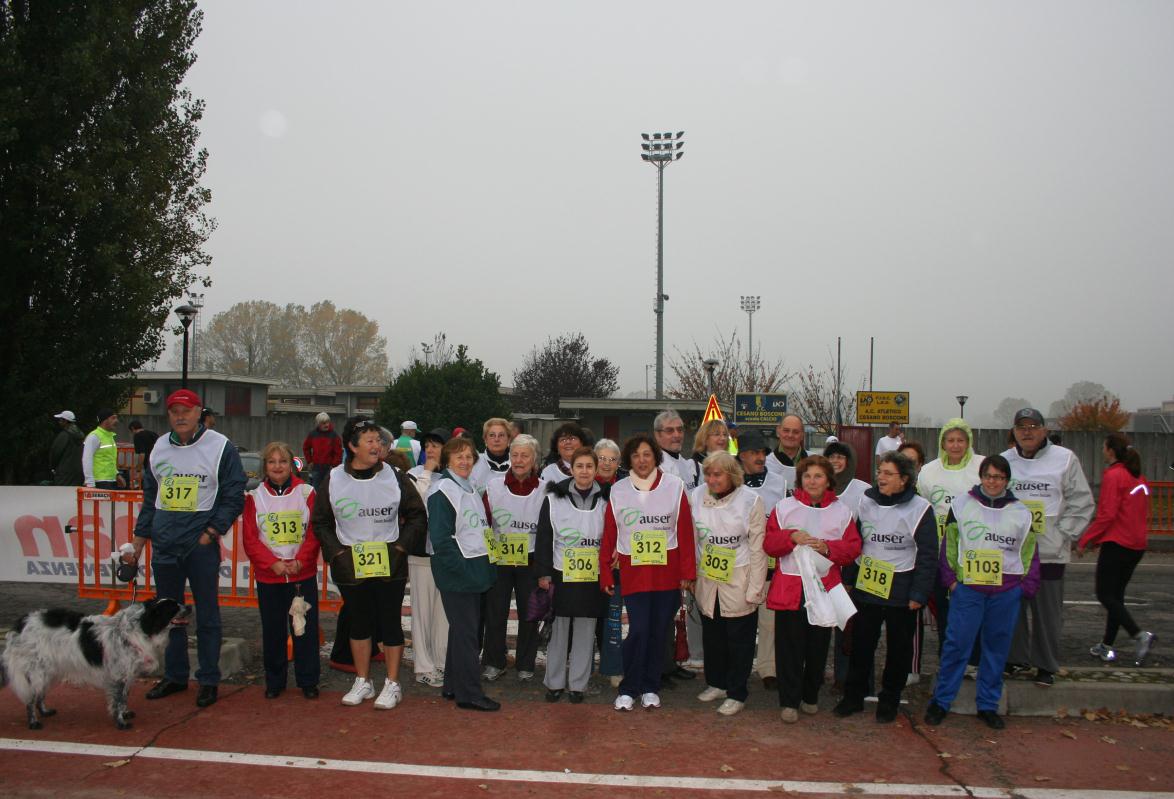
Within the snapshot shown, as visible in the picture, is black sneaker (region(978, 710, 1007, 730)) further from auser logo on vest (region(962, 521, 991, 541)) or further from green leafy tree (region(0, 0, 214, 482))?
green leafy tree (region(0, 0, 214, 482))

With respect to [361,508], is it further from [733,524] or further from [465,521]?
[733,524]

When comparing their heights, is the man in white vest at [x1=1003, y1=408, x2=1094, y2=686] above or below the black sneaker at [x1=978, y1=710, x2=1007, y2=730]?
above

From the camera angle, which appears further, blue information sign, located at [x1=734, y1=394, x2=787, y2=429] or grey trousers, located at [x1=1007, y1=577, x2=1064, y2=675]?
blue information sign, located at [x1=734, y1=394, x2=787, y2=429]

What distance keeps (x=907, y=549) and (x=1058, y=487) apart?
1.51m

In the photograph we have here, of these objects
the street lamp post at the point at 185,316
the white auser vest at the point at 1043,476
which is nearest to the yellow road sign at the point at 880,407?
the street lamp post at the point at 185,316

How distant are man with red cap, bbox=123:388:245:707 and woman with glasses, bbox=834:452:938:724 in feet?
14.5

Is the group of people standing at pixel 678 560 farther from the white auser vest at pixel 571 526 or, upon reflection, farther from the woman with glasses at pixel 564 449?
the woman with glasses at pixel 564 449

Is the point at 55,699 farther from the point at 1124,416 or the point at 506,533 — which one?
the point at 1124,416

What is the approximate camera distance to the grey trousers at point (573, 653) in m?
6.44

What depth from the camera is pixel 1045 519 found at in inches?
262

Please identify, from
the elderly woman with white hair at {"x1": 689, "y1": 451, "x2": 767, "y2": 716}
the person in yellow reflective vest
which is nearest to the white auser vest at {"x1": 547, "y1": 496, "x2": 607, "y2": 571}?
the elderly woman with white hair at {"x1": 689, "y1": 451, "x2": 767, "y2": 716}

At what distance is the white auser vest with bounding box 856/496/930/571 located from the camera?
6.10 metres

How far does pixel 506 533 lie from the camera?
→ 685 cm

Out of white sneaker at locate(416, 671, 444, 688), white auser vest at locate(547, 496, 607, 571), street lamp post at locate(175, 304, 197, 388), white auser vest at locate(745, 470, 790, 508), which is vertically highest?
street lamp post at locate(175, 304, 197, 388)
